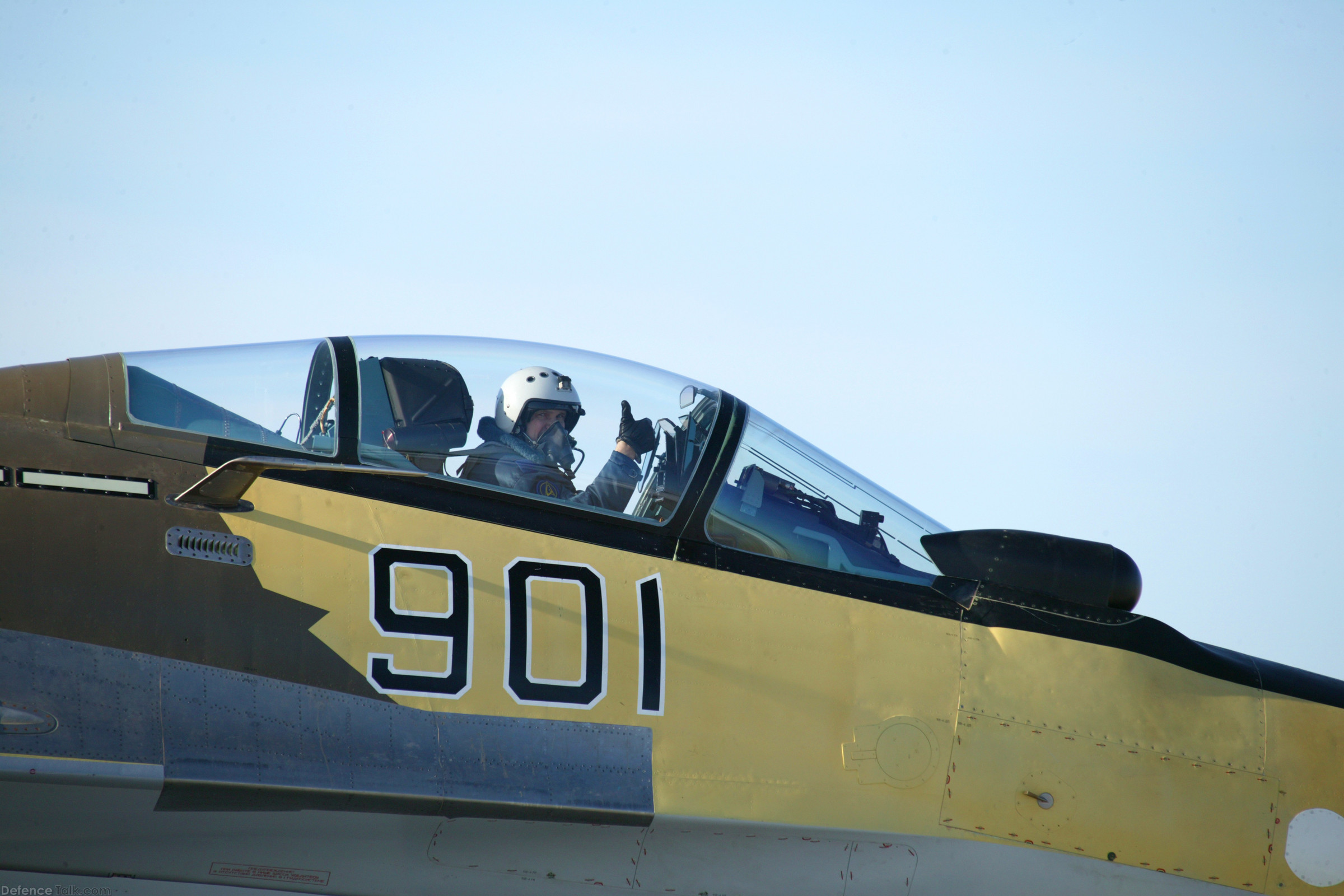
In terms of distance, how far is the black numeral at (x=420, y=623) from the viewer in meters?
4.31

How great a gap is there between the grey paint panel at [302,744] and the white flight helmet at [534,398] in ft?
4.46

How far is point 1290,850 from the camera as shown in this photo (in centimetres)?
483

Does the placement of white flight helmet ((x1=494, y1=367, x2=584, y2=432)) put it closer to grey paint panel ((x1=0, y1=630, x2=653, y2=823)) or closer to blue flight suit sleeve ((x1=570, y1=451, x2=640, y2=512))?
blue flight suit sleeve ((x1=570, y1=451, x2=640, y2=512))

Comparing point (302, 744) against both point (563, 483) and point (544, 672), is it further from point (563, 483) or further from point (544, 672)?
point (563, 483)

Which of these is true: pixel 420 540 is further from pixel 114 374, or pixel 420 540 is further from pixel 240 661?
pixel 114 374

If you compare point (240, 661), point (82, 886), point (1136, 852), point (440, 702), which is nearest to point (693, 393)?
point (440, 702)

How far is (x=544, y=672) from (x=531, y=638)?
14 cm

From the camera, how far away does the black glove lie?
5.12 meters

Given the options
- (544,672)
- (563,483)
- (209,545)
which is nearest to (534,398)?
(563,483)

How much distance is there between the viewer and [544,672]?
441 cm

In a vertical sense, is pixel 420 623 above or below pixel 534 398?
below

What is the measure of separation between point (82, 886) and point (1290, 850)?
4925mm

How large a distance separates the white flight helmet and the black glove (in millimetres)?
202

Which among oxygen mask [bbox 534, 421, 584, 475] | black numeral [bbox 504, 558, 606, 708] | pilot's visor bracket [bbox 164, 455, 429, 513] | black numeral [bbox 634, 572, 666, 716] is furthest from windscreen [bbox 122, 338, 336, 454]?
black numeral [bbox 634, 572, 666, 716]
